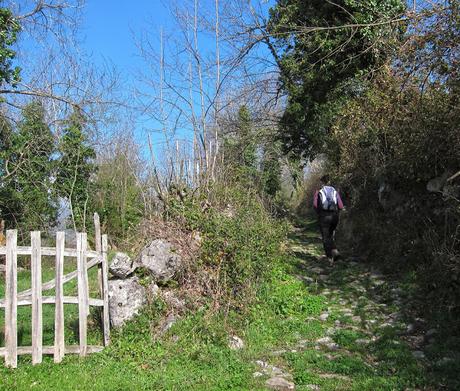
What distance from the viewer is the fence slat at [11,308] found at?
6250mm

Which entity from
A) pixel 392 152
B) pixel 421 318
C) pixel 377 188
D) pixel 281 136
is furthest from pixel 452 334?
pixel 281 136

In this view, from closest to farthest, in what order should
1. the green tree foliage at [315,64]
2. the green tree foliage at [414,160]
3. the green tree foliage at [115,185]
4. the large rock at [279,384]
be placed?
the large rock at [279,384]
the green tree foliage at [414,160]
the green tree foliage at [315,64]
the green tree foliage at [115,185]

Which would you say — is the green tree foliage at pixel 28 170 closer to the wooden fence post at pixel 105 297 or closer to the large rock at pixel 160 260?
the large rock at pixel 160 260

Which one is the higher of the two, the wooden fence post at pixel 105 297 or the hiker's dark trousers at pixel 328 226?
the hiker's dark trousers at pixel 328 226

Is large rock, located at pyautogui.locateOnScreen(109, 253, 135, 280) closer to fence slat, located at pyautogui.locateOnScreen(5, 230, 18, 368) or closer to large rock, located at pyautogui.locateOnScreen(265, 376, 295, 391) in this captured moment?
fence slat, located at pyautogui.locateOnScreen(5, 230, 18, 368)

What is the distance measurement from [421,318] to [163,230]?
4.42 meters

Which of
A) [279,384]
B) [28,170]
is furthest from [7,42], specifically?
[279,384]

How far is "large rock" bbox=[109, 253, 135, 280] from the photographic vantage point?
766cm

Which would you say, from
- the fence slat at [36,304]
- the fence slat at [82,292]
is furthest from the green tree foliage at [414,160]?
the fence slat at [36,304]

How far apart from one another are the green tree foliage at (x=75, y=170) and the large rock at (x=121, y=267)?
34.0 ft

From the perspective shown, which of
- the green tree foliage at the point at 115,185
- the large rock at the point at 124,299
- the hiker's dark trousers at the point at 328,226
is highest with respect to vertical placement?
the green tree foliage at the point at 115,185

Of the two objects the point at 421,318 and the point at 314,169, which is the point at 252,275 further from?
the point at 314,169

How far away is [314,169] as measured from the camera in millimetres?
26078

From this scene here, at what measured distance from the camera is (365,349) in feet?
21.3
